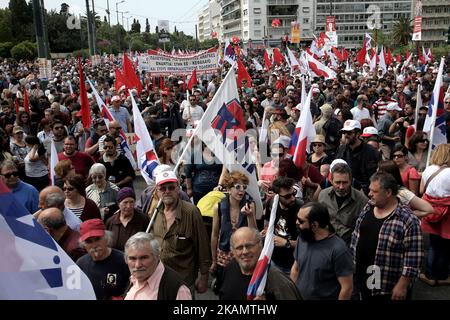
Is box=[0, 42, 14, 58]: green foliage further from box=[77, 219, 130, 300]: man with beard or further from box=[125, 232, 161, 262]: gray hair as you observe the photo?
box=[125, 232, 161, 262]: gray hair

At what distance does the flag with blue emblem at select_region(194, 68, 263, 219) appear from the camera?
4.77m

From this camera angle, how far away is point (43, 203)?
4.46 m

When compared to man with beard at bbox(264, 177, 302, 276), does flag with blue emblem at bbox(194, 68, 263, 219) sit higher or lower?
higher

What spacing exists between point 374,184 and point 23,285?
2556mm

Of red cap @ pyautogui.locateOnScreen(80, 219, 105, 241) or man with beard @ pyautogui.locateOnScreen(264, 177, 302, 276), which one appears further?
man with beard @ pyautogui.locateOnScreen(264, 177, 302, 276)

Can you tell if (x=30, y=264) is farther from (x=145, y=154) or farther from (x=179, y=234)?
(x=145, y=154)

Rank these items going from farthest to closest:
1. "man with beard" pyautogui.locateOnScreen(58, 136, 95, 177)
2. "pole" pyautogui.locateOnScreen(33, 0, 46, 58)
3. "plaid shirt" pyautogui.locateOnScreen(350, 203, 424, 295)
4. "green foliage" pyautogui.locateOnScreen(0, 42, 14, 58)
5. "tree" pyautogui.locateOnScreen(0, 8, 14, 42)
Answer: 1. "tree" pyautogui.locateOnScreen(0, 8, 14, 42)
2. "green foliage" pyautogui.locateOnScreen(0, 42, 14, 58)
3. "pole" pyautogui.locateOnScreen(33, 0, 46, 58)
4. "man with beard" pyautogui.locateOnScreen(58, 136, 95, 177)
5. "plaid shirt" pyautogui.locateOnScreen(350, 203, 424, 295)

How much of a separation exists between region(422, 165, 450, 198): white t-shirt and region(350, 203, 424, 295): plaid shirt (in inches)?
51.1

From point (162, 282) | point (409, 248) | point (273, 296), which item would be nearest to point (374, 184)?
point (409, 248)

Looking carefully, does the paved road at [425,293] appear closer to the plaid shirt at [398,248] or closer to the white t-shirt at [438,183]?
the white t-shirt at [438,183]

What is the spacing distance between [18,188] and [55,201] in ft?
4.34


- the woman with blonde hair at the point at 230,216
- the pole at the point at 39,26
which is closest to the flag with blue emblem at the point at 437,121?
the woman with blonde hair at the point at 230,216

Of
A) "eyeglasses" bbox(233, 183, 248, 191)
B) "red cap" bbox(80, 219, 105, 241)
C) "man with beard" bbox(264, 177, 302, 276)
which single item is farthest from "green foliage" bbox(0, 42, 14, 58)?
"man with beard" bbox(264, 177, 302, 276)
